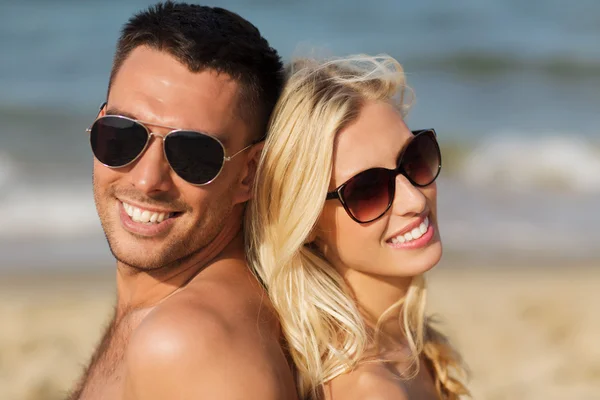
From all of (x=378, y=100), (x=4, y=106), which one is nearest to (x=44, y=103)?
(x=4, y=106)

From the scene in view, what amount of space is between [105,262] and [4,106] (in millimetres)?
5174

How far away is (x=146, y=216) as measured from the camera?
305cm

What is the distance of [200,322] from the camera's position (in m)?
2.66

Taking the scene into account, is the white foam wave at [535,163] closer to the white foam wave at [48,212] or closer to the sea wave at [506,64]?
the sea wave at [506,64]

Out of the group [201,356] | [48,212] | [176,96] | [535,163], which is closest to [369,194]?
[176,96]

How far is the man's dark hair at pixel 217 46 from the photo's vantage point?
311cm

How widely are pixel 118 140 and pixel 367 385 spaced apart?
1.18 m

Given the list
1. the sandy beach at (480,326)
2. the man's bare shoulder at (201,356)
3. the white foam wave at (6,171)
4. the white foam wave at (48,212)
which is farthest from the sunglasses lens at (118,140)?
the white foam wave at (6,171)

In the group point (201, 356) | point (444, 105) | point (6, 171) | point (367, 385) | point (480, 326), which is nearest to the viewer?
point (201, 356)

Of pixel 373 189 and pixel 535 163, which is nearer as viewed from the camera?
pixel 373 189

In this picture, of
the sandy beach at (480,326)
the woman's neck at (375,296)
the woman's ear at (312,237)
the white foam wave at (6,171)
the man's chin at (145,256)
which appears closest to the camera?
the man's chin at (145,256)

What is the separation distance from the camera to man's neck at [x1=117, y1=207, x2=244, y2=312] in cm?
Answer: 319

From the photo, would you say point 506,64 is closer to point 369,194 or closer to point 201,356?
point 369,194

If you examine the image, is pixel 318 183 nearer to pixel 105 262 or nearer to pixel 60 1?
pixel 105 262
